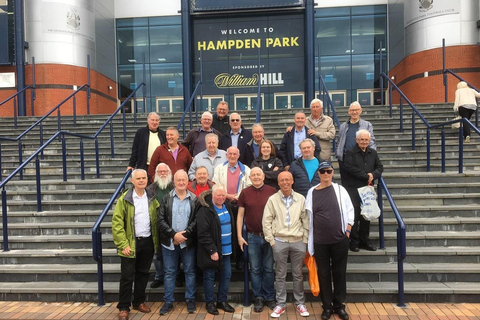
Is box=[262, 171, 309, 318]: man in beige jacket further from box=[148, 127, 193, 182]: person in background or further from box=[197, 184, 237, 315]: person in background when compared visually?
box=[148, 127, 193, 182]: person in background

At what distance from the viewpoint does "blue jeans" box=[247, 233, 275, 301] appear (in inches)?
167

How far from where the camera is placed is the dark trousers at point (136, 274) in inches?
164

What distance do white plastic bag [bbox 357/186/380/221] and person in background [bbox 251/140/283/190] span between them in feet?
3.54

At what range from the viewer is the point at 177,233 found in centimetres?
412

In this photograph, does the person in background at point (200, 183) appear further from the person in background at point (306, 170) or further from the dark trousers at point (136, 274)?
the person in background at point (306, 170)

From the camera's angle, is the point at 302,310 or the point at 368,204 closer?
the point at 302,310

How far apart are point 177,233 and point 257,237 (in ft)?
2.87

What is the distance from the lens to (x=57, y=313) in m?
4.30

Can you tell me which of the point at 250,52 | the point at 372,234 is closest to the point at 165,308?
the point at 372,234

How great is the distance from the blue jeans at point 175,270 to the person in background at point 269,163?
1.24 metres

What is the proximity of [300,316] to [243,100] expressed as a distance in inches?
602

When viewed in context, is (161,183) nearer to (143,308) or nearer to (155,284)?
(155,284)

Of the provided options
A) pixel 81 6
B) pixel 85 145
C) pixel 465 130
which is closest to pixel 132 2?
pixel 81 6

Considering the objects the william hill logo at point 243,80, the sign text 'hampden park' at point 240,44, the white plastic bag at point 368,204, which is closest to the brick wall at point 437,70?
the sign text 'hampden park' at point 240,44
